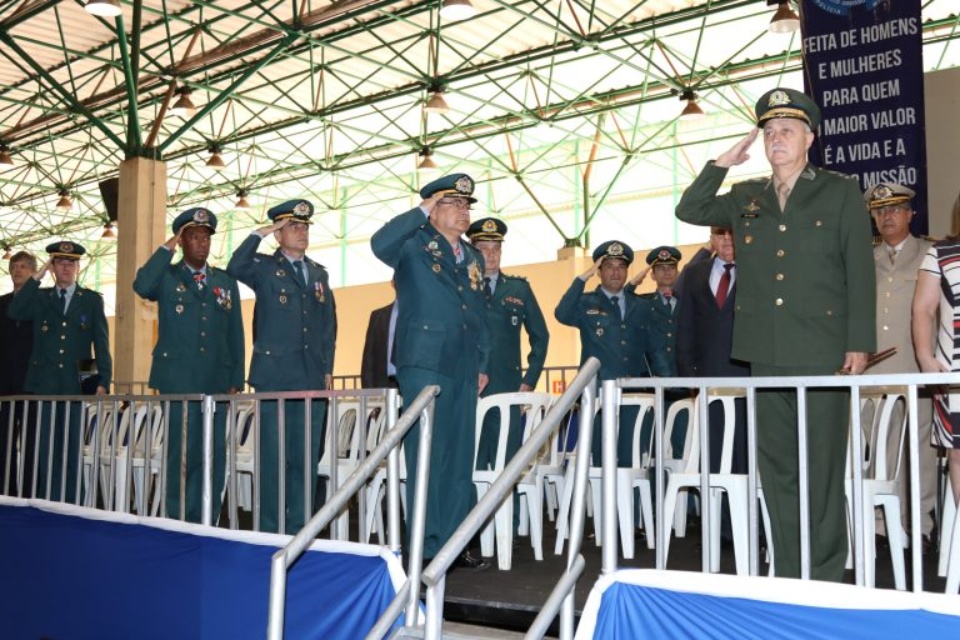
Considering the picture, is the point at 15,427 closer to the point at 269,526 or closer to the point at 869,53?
the point at 269,526

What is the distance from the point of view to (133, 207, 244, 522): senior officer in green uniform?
5250 mm

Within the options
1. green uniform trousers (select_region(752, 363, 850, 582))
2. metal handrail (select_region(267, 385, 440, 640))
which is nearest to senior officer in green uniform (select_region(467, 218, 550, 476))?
metal handrail (select_region(267, 385, 440, 640))

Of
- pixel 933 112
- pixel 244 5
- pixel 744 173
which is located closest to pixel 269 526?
pixel 933 112

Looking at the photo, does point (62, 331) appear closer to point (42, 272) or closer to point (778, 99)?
point (42, 272)

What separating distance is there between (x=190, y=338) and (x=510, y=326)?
1.83 meters

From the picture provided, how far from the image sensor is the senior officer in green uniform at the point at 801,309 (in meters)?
3.21

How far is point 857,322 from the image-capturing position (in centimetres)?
322

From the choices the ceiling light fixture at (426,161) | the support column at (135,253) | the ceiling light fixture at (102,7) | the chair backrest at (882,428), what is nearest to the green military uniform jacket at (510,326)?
the chair backrest at (882,428)

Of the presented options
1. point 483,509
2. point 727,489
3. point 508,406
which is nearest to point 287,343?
point 508,406

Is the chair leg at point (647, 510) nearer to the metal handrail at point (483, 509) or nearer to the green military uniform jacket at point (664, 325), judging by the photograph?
the green military uniform jacket at point (664, 325)

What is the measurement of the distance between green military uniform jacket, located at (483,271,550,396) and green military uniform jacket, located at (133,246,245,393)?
60.2 inches

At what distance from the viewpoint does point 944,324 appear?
3.58m

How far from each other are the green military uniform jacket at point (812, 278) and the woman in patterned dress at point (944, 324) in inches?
13.3

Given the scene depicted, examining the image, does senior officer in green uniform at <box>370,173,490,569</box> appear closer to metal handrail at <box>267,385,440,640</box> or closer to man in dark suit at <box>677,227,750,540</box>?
metal handrail at <box>267,385,440,640</box>
